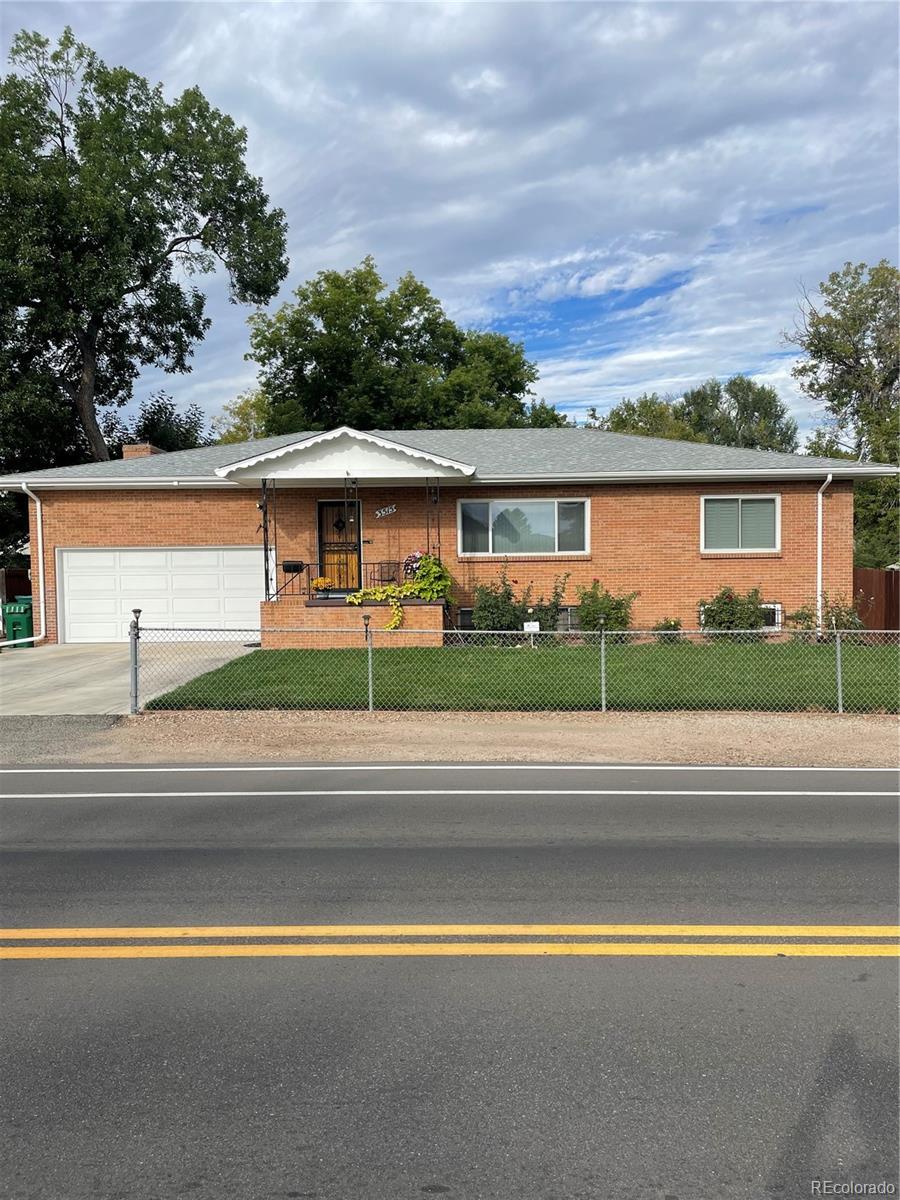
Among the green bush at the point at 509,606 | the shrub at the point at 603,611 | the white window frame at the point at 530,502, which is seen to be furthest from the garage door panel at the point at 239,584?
the shrub at the point at 603,611

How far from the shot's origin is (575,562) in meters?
19.7

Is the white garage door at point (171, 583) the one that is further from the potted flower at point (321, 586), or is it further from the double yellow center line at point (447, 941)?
the double yellow center line at point (447, 941)

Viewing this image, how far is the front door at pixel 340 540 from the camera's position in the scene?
2012 centimetres

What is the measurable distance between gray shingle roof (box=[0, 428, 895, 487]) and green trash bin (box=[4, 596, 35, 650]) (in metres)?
2.81

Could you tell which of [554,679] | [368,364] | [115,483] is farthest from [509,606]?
[368,364]

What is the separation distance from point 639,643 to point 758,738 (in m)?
8.29

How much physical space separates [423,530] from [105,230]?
18379 mm

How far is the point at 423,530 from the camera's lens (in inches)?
782

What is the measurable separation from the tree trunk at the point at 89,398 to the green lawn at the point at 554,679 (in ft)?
64.2

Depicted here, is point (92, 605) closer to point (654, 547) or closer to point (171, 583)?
point (171, 583)

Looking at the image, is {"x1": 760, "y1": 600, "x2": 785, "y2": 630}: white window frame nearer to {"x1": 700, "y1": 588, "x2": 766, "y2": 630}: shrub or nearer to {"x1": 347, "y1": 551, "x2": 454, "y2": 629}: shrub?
{"x1": 700, "y1": 588, "x2": 766, "y2": 630}: shrub

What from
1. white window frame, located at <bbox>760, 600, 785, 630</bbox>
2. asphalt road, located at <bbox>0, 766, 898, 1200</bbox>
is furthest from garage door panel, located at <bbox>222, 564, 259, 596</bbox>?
asphalt road, located at <bbox>0, 766, 898, 1200</bbox>

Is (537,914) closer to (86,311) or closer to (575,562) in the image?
(575,562)

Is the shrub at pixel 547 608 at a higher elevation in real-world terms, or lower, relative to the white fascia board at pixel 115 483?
lower
